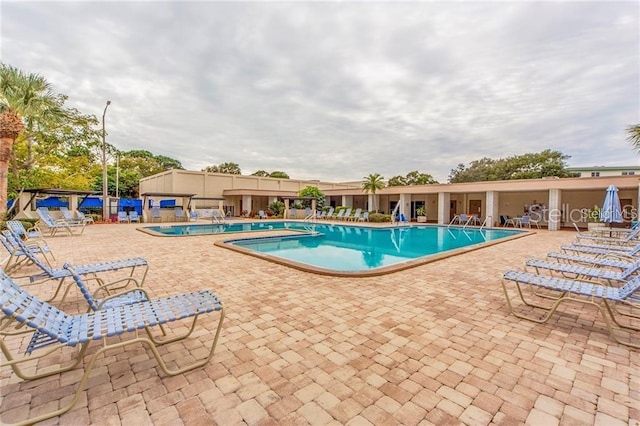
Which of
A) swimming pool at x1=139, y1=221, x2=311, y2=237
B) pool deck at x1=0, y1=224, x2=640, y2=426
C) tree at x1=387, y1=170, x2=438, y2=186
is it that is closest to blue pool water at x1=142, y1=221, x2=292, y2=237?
swimming pool at x1=139, y1=221, x2=311, y2=237

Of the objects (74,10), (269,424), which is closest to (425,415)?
(269,424)

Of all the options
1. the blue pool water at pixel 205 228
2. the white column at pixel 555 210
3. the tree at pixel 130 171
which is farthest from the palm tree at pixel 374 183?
the tree at pixel 130 171

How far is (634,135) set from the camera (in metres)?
10.2

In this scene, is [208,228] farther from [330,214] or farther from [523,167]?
[523,167]

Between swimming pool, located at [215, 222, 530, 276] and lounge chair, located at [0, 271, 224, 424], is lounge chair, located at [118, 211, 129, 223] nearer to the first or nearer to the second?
swimming pool, located at [215, 222, 530, 276]

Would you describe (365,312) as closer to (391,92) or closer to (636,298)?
(636,298)

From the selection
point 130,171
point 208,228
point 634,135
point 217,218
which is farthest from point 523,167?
point 130,171

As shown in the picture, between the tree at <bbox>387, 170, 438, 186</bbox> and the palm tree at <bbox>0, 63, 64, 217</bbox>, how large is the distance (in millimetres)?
35110

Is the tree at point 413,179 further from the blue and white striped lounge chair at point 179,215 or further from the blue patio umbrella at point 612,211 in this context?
the blue patio umbrella at point 612,211

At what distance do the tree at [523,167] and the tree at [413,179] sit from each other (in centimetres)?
521

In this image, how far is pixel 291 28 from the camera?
888 cm

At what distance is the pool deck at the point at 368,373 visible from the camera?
1881 millimetres

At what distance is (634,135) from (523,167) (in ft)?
88.7

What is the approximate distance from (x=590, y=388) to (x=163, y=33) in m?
11.6
